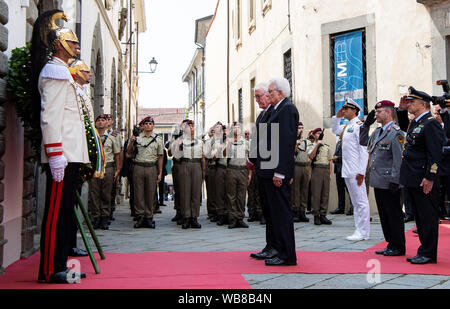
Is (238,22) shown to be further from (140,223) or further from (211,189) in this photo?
(140,223)

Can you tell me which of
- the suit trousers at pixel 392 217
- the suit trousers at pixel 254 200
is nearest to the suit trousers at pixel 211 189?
the suit trousers at pixel 254 200

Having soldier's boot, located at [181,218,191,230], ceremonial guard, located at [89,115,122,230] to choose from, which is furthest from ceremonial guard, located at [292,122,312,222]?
ceremonial guard, located at [89,115,122,230]

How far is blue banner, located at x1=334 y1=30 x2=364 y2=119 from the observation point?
1239cm

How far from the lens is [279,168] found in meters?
5.62

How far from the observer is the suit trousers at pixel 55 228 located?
4488mm

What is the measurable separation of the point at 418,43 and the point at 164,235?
676 centimetres

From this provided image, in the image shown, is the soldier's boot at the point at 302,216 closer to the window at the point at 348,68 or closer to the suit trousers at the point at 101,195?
the window at the point at 348,68

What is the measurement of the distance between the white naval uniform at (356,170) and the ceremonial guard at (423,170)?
163 cm

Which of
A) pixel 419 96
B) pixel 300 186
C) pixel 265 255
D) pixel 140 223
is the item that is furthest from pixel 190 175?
pixel 419 96

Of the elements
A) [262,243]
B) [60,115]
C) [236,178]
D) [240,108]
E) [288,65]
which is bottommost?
[262,243]

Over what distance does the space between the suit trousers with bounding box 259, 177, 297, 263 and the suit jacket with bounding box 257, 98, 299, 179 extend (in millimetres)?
129

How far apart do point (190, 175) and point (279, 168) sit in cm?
430

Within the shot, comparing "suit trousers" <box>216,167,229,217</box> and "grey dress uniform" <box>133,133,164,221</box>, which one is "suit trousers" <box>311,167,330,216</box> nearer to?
"suit trousers" <box>216,167,229,217</box>

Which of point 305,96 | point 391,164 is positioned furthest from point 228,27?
point 391,164
